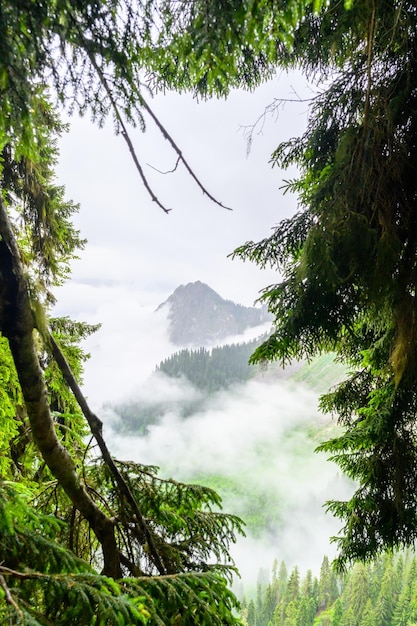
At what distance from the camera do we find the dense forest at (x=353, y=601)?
53375 millimetres

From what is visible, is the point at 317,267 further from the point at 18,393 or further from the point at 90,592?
the point at 18,393

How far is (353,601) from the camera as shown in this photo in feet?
189

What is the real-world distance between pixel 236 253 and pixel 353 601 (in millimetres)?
71156

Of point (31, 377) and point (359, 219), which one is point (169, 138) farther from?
point (359, 219)

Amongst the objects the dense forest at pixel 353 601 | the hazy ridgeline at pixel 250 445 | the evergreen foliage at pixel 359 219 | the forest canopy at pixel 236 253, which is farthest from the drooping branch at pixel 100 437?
the hazy ridgeline at pixel 250 445

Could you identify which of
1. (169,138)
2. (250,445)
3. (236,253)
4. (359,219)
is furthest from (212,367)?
(169,138)

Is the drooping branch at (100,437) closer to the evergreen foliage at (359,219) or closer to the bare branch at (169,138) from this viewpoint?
the bare branch at (169,138)

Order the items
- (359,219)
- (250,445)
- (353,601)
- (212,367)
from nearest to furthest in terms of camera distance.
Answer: (359,219)
(353,601)
(250,445)
(212,367)

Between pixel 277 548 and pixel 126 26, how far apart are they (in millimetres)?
150546

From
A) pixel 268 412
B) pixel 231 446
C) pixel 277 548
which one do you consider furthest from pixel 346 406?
pixel 268 412

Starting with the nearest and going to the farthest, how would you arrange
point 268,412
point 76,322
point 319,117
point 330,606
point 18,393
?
1. point 18,393
2. point 319,117
3. point 76,322
4. point 330,606
5. point 268,412

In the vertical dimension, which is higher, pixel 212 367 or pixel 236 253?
pixel 212 367

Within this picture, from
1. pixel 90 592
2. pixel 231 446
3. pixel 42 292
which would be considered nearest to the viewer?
pixel 90 592

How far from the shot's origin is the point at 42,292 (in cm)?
146
